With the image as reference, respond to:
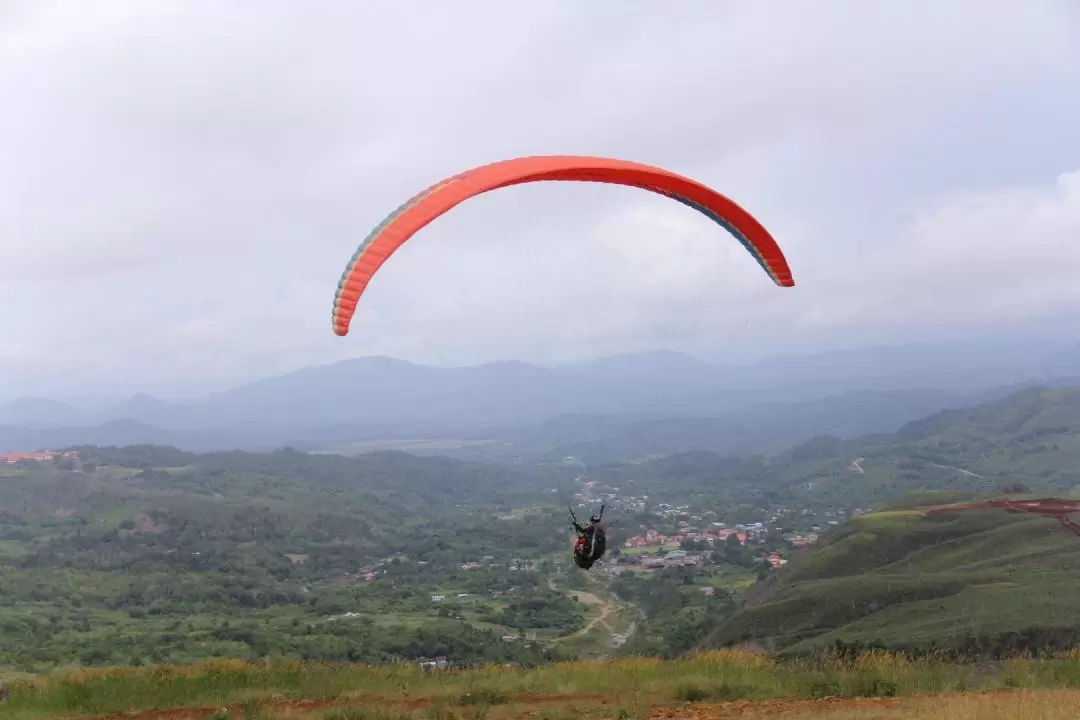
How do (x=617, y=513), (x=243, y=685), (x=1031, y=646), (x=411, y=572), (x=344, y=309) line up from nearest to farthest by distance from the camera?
1. (x=344, y=309)
2. (x=243, y=685)
3. (x=1031, y=646)
4. (x=411, y=572)
5. (x=617, y=513)

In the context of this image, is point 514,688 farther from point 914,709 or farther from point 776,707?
point 914,709

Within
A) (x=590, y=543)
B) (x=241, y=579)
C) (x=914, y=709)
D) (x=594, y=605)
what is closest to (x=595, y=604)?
(x=594, y=605)

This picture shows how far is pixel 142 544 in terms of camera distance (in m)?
140

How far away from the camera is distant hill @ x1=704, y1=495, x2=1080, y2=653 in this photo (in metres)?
33.0

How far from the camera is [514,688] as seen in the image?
14.1 meters

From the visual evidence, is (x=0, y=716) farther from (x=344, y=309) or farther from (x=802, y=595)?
(x=802, y=595)

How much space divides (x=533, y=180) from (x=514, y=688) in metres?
10.5

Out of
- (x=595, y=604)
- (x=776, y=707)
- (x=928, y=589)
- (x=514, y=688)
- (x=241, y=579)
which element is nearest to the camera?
(x=776, y=707)

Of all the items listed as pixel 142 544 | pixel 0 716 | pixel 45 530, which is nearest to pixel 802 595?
pixel 0 716

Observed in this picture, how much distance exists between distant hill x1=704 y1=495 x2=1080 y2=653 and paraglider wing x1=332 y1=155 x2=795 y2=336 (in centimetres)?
2149

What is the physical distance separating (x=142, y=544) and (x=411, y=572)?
5300cm

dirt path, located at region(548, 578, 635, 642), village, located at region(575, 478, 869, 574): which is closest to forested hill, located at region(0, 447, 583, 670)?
dirt path, located at region(548, 578, 635, 642)

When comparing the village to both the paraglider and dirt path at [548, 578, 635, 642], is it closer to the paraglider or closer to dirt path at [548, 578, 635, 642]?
dirt path at [548, 578, 635, 642]

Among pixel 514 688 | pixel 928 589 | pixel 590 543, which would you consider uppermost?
pixel 590 543
